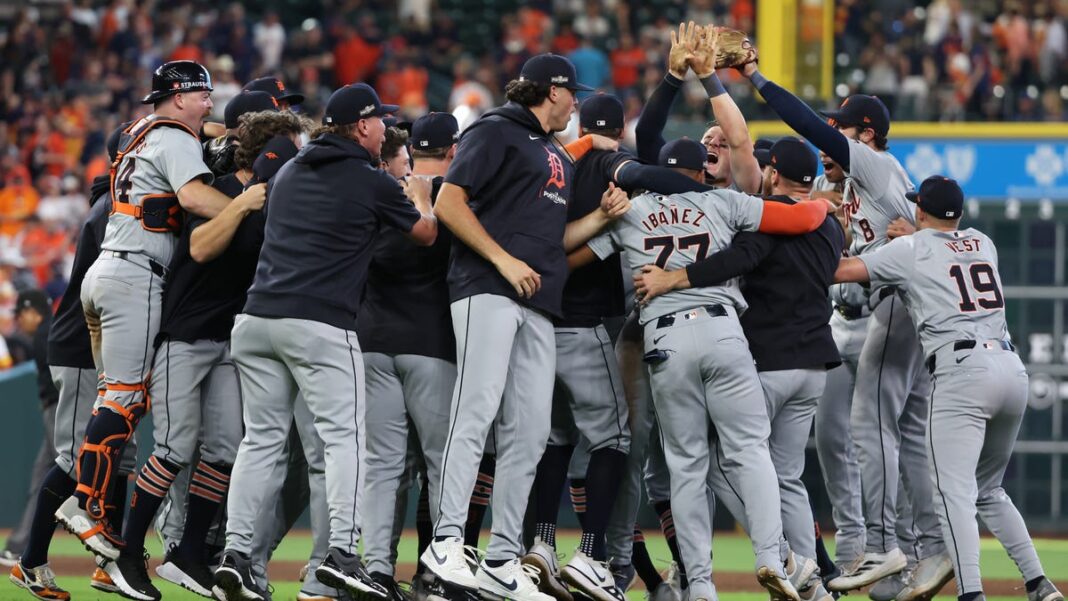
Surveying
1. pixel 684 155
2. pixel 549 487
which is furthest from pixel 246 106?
pixel 549 487

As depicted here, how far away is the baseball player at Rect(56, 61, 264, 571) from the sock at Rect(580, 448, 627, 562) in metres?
1.85

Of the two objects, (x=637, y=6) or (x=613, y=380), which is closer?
(x=613, y=380)

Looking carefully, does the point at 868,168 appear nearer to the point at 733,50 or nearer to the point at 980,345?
the point at 733,50

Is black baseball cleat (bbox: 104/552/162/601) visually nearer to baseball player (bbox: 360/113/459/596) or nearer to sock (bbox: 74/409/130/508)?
sock (bbox: 74/409/130/508)

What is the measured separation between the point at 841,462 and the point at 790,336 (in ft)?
3.76

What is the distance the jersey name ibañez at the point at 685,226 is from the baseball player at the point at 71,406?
2.50 meters

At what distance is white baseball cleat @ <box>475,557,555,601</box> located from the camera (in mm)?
6051

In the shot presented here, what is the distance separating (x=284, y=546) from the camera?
A: 10883mm

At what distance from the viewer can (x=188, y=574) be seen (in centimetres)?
647

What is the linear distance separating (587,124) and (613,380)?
46.3 inches

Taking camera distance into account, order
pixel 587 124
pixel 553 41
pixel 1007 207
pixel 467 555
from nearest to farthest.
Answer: pixel 467 555
pixel 587 124
pixel 1007 207
pixel 553 41

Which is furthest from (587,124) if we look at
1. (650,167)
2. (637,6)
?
(637,6)

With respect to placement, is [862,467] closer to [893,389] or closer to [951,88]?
[893,389]

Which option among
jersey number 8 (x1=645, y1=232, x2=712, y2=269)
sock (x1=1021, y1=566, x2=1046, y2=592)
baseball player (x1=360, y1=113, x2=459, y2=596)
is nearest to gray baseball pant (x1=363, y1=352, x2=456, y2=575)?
baseball player (x1=360, y1=113, x2=459, y2=596)
